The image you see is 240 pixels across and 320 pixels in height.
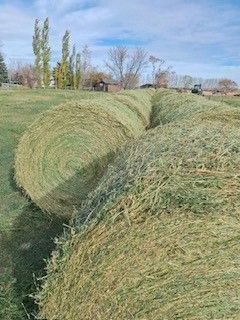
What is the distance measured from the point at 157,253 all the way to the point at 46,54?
6183 cm

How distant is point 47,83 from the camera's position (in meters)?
60.4

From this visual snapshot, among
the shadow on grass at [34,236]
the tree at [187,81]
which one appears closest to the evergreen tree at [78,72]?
the tree at [187,81]

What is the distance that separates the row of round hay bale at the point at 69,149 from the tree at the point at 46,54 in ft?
182

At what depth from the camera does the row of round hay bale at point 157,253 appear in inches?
107

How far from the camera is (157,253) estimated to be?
2756 millimetres

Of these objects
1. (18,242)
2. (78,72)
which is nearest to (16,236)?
(18,242)

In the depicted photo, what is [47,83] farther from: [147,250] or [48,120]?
[147,250]

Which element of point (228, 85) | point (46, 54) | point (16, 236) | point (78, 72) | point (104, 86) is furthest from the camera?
point (228, 85)

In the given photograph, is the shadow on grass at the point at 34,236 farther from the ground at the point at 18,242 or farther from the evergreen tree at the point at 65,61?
the evergreen tree at the point at 65,61

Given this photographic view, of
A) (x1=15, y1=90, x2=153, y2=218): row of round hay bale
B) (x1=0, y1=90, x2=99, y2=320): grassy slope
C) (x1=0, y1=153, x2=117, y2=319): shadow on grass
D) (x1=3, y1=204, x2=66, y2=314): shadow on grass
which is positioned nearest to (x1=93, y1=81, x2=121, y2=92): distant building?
(x1=0, y1=90, x2=99, y2=320): grassy slope

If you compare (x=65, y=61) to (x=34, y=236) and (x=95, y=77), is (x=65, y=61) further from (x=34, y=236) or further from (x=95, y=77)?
(x=34, y=236)

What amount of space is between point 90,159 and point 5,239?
1.99m

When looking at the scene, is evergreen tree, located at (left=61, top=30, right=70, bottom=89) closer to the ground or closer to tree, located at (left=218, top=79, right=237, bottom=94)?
tree, located at (left=218, top=79, right=237, bottom=94)

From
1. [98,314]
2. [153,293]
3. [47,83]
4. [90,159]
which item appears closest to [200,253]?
[153,293]
